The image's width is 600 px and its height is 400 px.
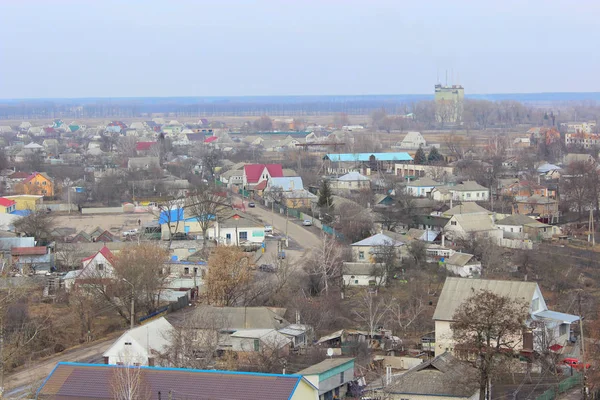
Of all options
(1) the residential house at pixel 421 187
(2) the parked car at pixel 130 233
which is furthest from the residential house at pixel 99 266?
(1) the residential house at pixel 421 187

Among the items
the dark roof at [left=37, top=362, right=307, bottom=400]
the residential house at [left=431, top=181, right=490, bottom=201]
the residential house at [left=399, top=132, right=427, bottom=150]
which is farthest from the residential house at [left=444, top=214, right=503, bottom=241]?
the residential house at [left=399, top=132, right=427, bottom=150]

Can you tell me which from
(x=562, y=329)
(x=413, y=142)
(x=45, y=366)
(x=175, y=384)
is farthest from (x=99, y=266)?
(x=413, y=142)

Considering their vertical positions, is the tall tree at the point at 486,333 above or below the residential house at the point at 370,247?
above

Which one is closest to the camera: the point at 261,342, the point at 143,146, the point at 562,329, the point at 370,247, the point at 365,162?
the point at 261,342

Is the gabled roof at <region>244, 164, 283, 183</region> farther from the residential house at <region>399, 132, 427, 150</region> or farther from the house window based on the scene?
the residential house at <region>399, 132, 427, 150</region>

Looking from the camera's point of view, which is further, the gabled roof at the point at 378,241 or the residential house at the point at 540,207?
the residential house at the point at 540,207

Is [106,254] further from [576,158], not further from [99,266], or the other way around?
[576,158]

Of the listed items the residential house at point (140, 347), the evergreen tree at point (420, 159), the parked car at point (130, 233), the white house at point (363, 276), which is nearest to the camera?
the residential house at point (140, 347)

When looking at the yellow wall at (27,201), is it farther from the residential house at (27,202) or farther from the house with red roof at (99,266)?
the house with red roof at (99,266)

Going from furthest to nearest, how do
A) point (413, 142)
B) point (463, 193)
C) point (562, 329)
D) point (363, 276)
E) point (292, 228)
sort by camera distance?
point (413, 142) < point (463, 193) < point (292, 228) < point (363, 276) < point (562, 329)
